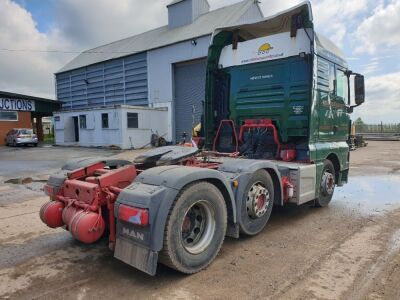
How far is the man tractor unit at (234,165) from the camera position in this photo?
3.44m

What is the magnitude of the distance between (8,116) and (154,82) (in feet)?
51.4

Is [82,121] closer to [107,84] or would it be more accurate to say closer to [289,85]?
[107,84]

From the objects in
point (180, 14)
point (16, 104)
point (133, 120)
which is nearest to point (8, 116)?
point (16, 104)

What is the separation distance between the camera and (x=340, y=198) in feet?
25.0

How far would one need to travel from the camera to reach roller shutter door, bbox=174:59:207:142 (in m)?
24.9

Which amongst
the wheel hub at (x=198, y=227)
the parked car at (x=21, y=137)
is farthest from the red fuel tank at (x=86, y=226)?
the parked car at (x=21, y=137)

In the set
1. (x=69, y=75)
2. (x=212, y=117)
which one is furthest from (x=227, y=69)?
(x=69, y=75)

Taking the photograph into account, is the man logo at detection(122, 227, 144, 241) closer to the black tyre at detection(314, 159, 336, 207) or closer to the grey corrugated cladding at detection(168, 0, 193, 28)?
the black tyre at detection(314, 159, 336, 207)

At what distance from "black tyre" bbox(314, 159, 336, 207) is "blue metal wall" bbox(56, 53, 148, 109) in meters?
23.2

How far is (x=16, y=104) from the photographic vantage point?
109 feet

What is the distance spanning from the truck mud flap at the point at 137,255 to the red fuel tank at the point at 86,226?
271 mm

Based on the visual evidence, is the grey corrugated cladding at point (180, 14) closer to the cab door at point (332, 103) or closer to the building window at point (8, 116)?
the building window at point (8, 116)

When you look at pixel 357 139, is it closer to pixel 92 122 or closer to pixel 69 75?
pixel 92 122

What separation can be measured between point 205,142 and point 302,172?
7.98 feet
